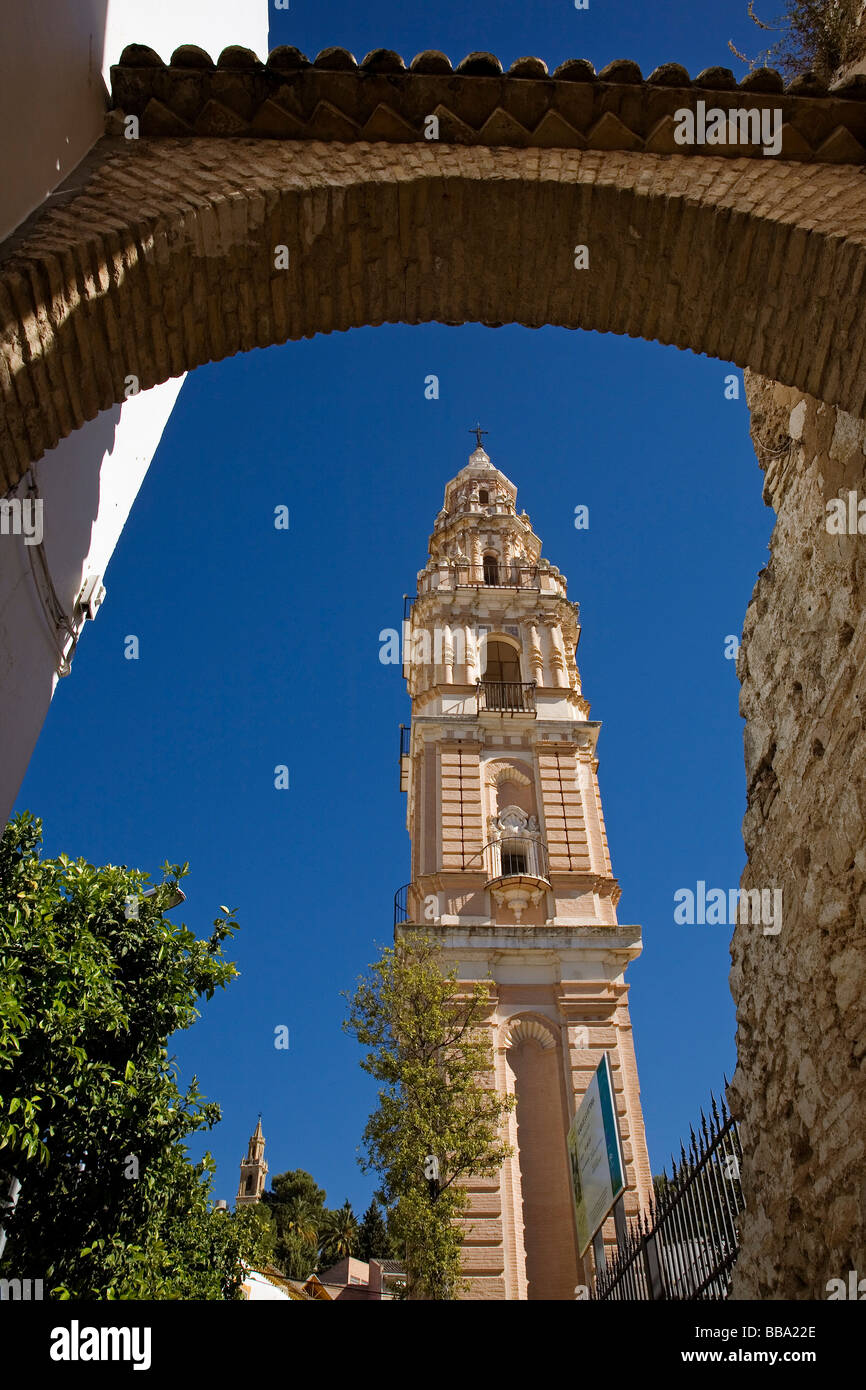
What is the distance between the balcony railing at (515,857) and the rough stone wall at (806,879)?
17569mm

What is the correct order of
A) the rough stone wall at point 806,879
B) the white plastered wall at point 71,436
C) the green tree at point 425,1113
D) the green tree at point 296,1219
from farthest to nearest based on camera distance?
the green tree at point 296,1219
the green tree at point 425,1113
the rough stone wall at point 806,879
the white plastered wall at point 71,436

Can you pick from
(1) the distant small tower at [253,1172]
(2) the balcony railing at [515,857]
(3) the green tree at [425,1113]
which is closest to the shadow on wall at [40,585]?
(3) the green tree at [425,1113]

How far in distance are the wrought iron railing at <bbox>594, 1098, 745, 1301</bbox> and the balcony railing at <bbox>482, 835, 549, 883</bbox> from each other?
48.9ft

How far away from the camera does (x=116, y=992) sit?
1048 cm

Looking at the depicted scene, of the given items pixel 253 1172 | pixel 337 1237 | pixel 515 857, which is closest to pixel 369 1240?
pixel 337 1237

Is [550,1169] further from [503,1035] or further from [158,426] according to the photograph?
[158,426]

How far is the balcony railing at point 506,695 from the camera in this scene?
26797mm

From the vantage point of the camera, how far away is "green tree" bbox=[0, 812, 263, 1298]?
9.12 metres

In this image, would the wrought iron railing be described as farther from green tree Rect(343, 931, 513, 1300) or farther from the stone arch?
green tree Rect(343, 931, 513, 1300)

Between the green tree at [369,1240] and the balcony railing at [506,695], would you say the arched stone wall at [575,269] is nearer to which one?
the balcony railing at [506,695]

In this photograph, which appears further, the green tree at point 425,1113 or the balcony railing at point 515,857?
the balcony railing at point 515,857

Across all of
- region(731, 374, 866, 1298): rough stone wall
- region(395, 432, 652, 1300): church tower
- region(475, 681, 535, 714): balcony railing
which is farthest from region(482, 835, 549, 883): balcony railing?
region(731, 374, 866, 1298): rough stone wall

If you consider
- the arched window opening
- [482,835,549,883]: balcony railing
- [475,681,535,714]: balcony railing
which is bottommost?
[482,835,549,883]: balcony railing

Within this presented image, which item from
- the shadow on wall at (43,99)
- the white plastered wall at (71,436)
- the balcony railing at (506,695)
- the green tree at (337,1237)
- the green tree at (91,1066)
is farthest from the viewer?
the green tree at (337,1237)
